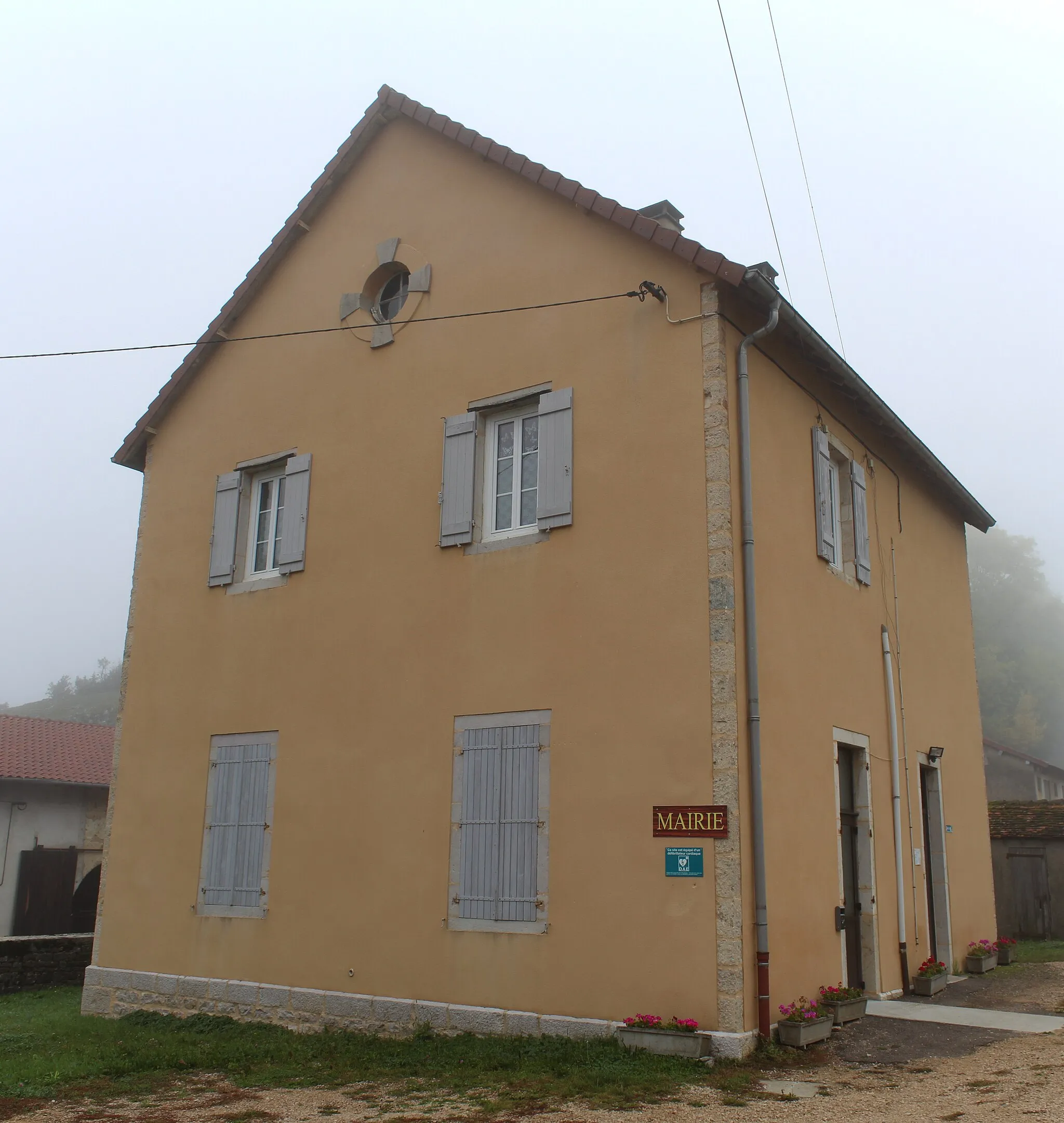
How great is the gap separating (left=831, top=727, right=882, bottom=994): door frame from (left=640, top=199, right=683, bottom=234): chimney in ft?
15.6

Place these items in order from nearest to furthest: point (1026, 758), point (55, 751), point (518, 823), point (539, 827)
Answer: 1. point (539, 827)
2. point (518, 823)
3. point (55, 751)
4. point (1026, 758)

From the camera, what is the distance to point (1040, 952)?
52.4 ft

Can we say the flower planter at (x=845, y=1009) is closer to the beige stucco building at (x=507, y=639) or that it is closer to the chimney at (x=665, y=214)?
the beige stucco building at (x=507, y=639)

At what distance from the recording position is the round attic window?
452 inches

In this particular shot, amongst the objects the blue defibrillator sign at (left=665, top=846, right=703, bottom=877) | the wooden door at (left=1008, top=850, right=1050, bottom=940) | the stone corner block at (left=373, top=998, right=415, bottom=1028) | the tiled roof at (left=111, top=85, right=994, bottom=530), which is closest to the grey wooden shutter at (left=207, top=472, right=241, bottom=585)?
the tiled roof at (left=111, top=85, right=994, bottom=530)

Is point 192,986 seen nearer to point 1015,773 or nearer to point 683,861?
point 683,861

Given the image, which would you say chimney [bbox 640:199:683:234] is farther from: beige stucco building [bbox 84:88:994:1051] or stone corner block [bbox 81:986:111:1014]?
stone corner block [bbox 81:986:111:1014]

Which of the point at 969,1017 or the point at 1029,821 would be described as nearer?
the point at 969,1017

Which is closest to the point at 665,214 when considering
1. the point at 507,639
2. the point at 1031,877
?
the point at 507,639

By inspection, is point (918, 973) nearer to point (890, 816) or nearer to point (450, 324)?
point (890, 816)

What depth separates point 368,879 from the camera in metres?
9.95

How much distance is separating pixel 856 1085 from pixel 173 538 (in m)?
9.16

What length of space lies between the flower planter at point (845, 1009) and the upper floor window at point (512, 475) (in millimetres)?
4558

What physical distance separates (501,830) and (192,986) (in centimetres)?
409
